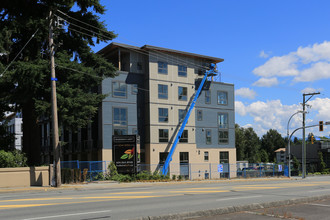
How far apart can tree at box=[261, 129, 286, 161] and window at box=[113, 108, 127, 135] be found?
10105cm

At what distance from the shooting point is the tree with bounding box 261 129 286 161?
136625 mm

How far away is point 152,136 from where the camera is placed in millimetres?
44344

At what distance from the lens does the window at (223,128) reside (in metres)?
51.1

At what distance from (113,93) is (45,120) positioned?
15849mm

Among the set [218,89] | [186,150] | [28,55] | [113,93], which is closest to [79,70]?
[28,55]

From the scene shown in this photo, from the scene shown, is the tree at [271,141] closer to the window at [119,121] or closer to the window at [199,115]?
the window at [199,115]

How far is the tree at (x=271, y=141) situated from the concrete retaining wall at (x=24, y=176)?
119 m

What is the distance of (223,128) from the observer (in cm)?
5169

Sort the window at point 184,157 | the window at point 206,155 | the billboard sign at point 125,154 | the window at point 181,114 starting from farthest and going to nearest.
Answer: the window at point 206,155
the window at point 181,114
the window at point 184,157
the billboard sign at point 125,154

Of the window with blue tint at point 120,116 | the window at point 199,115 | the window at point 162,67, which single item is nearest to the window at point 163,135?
the window with blue tint at point 120,116

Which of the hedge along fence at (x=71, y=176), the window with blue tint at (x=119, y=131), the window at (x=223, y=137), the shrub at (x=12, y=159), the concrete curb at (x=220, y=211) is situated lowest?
the hedge along fence at (x=71, y=176)

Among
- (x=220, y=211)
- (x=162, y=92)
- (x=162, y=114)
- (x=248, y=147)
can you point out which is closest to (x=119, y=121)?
(x=162, y=114)

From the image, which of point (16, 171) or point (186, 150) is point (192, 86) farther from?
point (16, 171)

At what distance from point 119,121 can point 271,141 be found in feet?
345
